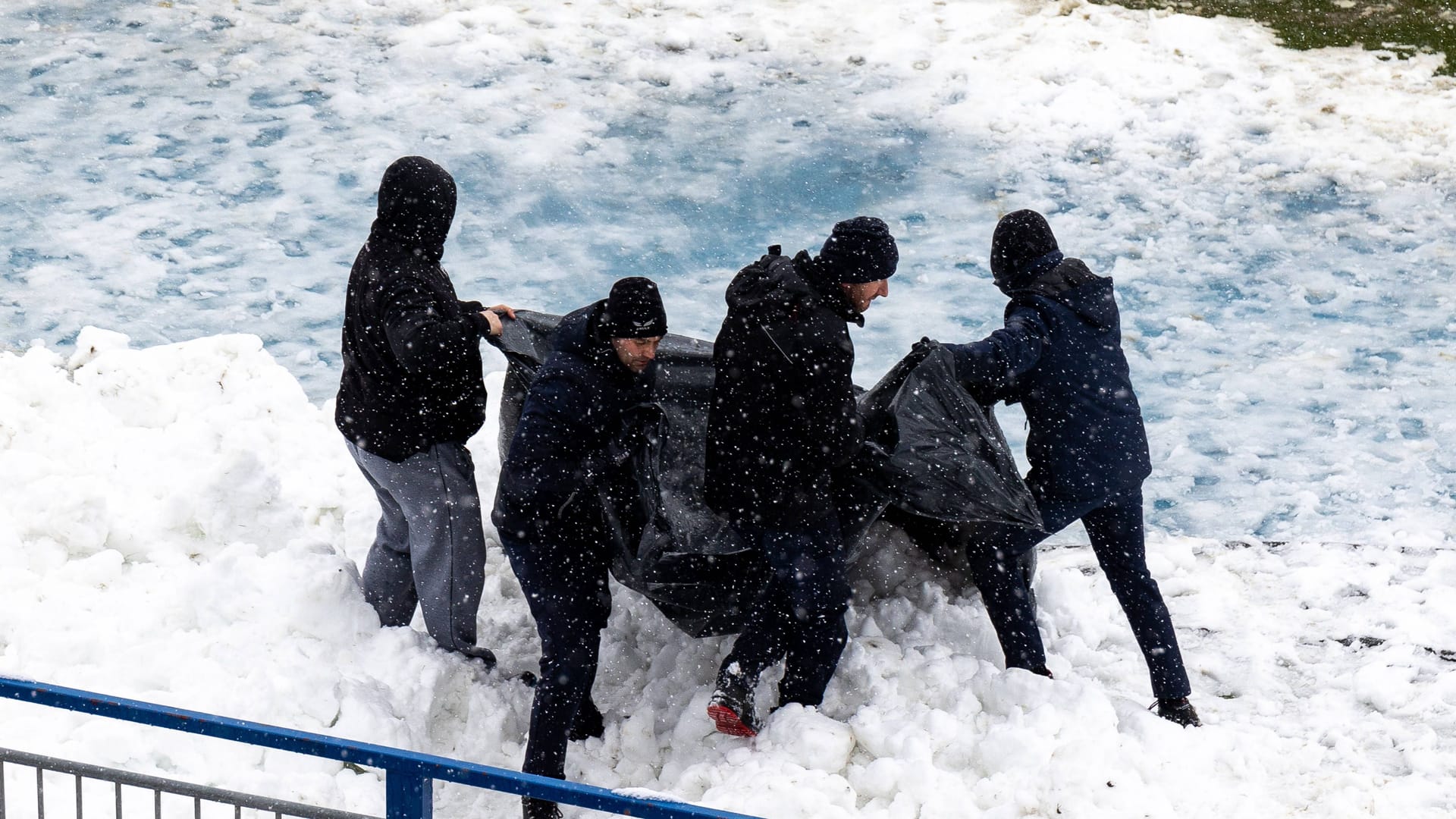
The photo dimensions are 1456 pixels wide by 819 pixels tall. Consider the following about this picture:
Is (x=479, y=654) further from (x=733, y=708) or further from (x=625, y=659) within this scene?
(x=733, y=708)

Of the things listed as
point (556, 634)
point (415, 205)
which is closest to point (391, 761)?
point (556, 634)

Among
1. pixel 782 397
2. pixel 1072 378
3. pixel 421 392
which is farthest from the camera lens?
pixel 1072 378

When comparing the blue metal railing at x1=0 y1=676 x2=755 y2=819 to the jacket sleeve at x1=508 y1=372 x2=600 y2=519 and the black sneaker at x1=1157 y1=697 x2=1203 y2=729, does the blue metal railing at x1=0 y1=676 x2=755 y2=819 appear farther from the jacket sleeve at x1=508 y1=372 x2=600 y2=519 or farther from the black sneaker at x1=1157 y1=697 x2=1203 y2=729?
the black sneaker at x1=1157 y1=697 x2=1203 y2=729

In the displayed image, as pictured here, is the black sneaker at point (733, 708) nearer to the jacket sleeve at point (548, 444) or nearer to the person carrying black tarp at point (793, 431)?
the person carrying black tarp at point (793, 431)

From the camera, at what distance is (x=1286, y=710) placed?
14.7ft

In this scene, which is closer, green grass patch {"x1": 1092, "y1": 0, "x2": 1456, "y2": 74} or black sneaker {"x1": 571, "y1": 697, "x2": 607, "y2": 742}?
black sneaker {"x1": 571, "y1": 697, "x2": 607, "y2": 742}

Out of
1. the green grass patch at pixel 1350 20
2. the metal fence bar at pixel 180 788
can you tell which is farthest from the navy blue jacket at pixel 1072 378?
the green grass patch at pixel 1350 20

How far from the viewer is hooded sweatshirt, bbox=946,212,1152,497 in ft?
13.3

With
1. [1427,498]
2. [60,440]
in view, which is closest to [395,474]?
[60,440]

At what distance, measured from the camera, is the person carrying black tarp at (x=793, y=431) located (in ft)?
11.9

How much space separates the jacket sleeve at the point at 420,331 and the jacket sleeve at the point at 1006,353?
4.57 ft

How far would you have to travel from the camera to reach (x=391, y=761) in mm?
2646

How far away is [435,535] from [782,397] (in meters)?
1.12

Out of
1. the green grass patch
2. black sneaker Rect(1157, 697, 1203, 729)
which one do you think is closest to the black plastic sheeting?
black sneaker Rect(1157, 697, 1203, 729)
